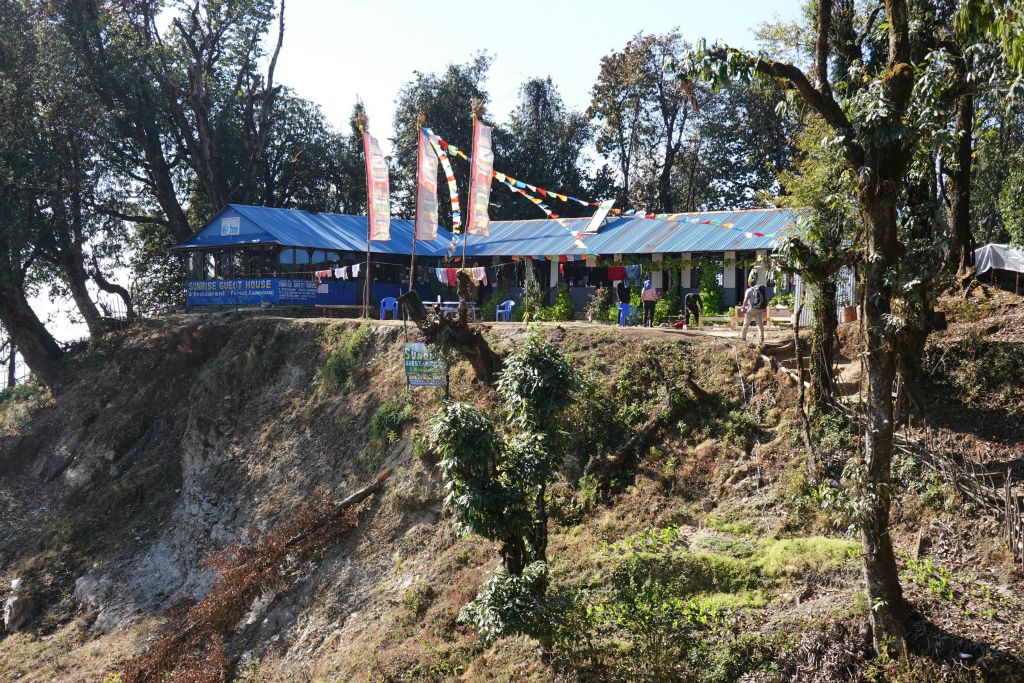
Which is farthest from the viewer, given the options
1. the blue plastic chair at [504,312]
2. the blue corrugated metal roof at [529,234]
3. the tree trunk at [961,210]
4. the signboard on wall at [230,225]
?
the signboard on wall at [230,225]

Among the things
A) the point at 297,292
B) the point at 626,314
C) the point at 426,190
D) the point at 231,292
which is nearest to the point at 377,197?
the point at 426,190

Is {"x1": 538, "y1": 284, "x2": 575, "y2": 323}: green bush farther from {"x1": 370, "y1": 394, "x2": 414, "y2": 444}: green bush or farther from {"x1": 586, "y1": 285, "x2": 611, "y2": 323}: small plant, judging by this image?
{"x1": 370, "y1": 394, "x2": 414, "y2": 444}: green bush

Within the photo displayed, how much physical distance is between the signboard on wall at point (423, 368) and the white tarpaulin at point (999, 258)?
1586 centimetres

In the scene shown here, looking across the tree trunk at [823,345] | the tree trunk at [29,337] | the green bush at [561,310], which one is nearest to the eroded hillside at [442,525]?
the tree trunk at [823,345]

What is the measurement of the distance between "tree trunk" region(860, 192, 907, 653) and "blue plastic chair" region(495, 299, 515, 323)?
16.8 m

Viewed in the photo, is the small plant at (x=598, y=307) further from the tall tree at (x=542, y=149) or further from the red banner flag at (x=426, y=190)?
the tall tree at (x=542, y=149)

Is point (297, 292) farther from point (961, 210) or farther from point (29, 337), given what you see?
point (961, 210)

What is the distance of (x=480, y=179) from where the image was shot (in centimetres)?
2195

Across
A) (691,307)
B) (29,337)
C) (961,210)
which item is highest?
(961,210)

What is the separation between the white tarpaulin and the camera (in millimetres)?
24844

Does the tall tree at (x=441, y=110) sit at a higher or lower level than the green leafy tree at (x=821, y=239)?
higher

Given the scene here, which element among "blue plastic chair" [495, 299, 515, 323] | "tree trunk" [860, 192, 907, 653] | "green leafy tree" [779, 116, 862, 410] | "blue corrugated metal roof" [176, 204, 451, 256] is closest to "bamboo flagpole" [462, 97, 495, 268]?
"blue plastic chair" [495, 299, 515, 323]

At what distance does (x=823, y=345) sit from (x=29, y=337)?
2752 centimetres

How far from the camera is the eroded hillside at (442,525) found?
1168 cm
